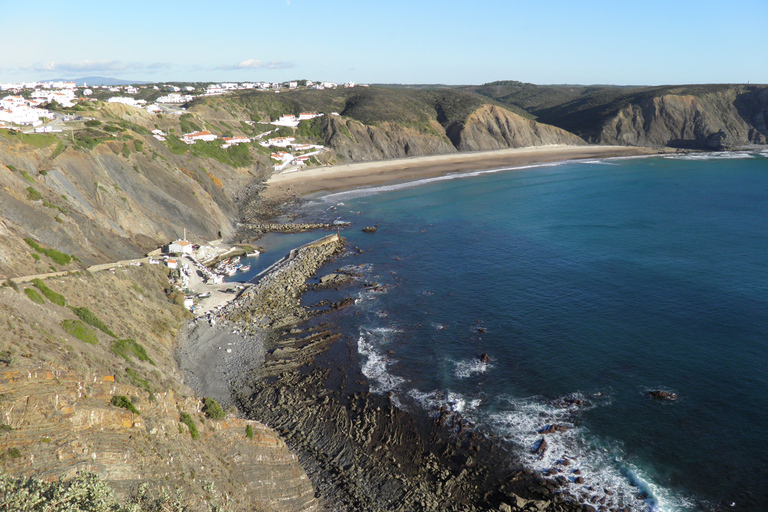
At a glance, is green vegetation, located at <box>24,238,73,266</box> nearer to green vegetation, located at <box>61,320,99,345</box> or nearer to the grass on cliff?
green vegetation, located at <box>61,320,99,345</box>

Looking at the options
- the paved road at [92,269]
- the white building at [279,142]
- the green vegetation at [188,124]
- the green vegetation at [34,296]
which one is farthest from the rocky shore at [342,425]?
the white building at [279,142]

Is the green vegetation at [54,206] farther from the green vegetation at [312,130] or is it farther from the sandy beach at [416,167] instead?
the green vegetation at [312,130]

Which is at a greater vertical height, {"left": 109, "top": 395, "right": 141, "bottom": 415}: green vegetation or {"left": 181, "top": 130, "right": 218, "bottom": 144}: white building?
{"left": 181, "top": 130, "right": 218, "bottom": 144}: white building

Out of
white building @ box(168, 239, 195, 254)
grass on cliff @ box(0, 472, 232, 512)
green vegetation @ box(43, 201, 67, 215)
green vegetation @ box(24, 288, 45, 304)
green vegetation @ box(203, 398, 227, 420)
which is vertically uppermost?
green vegetation @ box(43, 201, 67, 215)

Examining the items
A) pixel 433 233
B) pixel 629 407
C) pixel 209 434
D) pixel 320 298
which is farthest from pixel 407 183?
pixel 209 434

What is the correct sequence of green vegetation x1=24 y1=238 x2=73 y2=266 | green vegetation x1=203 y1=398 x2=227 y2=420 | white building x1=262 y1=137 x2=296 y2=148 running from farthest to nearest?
white building x1=262 y1=137 x2=296 y2=148, green vegetation x1=24 y1=238 x2=73 y2=266, green vegetation x1=203 y1=398 x2=227 y2=420

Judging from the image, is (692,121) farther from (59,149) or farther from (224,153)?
(59,149)

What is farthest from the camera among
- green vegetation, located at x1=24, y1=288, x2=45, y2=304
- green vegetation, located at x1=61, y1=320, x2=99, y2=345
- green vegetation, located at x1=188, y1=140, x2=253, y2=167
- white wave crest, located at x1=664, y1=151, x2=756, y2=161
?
white wave crest, located at x1=664, y1=151, x2=756, y2=161

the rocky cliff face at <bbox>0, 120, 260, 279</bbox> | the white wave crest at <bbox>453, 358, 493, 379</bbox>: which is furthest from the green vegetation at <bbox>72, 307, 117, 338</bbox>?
the white wave crest at <bbox>453, 358, 493, 379</bbox>
